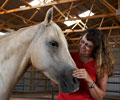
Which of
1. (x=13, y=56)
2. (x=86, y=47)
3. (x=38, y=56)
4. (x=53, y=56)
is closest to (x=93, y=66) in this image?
(x=86, y=47)

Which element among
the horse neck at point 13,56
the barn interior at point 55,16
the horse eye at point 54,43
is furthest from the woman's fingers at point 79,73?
the barn interior at point 55,16

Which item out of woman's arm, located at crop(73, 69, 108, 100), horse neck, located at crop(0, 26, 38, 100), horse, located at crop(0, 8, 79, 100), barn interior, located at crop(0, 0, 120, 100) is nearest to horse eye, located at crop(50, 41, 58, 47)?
horse, located at crop(0, 8, 79, 100)

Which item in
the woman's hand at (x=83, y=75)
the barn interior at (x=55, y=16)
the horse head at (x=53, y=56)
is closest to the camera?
the woman's hand at (x=83, y=75)

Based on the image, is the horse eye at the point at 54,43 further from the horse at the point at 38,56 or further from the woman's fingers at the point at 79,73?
the woman's fingers at the point at 79,73

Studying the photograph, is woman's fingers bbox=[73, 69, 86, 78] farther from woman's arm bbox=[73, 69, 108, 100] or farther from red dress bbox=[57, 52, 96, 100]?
red dress bbox=[57, 52, 96, 100]

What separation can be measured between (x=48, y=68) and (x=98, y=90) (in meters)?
0.44

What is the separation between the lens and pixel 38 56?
4.75ft

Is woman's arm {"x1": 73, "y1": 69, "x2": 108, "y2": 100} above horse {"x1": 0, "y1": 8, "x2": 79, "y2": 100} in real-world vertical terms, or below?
below

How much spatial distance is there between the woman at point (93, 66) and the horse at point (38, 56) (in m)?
0.11

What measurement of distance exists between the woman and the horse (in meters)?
0.11

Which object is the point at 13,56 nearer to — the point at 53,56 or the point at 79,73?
the point at 53,56

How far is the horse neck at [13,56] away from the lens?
4.60ft

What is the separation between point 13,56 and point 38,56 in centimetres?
22

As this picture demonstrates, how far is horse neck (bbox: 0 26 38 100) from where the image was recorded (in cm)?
140
